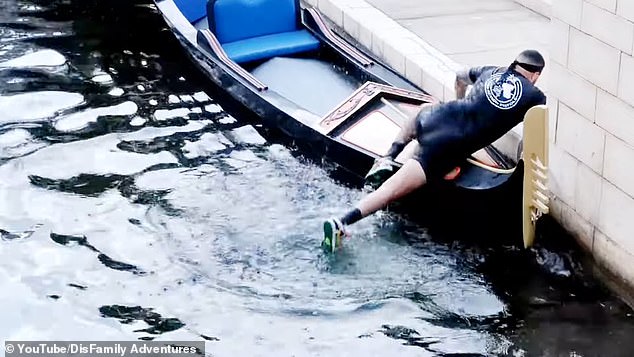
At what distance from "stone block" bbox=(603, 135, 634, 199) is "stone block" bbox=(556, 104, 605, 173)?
0.07 meters

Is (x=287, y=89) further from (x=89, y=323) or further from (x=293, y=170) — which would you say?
(x=89, y=323)

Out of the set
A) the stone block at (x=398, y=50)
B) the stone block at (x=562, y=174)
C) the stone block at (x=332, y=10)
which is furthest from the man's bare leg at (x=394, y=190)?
the stone block at (x=332, y=10)

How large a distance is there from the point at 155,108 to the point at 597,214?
4002 millimetres

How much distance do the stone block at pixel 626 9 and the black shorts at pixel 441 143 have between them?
1199mm

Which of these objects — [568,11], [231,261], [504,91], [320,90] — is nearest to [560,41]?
[568,11]

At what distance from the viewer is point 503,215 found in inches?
250

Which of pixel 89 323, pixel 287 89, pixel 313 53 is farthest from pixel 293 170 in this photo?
pixel 89 323

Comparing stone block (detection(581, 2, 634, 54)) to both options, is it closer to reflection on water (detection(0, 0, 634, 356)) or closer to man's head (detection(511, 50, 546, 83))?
man's head (detection(511, 50, 546, 83))

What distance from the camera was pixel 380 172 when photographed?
6.64 metres

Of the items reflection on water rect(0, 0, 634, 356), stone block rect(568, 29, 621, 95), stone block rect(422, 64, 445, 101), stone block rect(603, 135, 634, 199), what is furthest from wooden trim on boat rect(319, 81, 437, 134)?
stone block rect(603, 135, 634, 199)

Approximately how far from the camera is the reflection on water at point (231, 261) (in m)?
5.61

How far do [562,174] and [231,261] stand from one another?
2062mm

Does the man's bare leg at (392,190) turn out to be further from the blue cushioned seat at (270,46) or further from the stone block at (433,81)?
the blue cushioned seat at (270,46)

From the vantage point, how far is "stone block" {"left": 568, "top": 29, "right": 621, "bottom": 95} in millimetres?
5789
